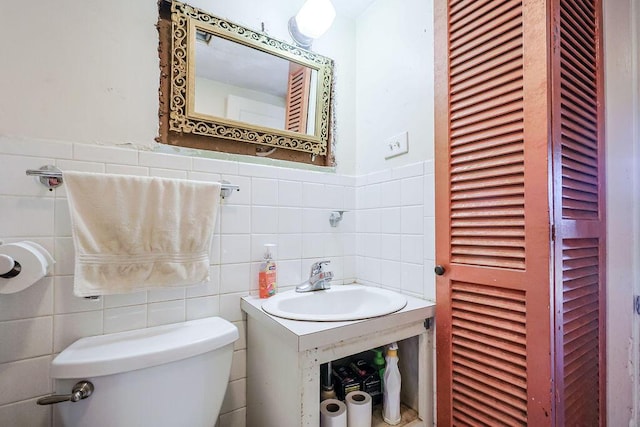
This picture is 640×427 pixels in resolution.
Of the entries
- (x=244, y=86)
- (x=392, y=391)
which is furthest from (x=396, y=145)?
(x=392, y=391)

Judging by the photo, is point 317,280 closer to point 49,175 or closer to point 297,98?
point 297,98

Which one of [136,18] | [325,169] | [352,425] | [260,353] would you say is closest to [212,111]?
[136,18]

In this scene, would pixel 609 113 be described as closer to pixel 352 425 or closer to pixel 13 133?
pixel 352 425

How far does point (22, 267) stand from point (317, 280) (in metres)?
0.88

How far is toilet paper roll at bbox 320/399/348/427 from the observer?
0.88 metres

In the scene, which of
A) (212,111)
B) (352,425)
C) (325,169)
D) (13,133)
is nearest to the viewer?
(13,133)

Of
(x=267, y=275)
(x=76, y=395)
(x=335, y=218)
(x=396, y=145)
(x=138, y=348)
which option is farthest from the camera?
(x=335, y=218)

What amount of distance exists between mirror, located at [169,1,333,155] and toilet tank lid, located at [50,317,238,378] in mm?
678

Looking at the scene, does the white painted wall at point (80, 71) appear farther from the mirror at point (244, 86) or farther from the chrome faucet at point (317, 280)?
the chrome faucet at point (317, 280)

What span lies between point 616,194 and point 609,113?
0.26m

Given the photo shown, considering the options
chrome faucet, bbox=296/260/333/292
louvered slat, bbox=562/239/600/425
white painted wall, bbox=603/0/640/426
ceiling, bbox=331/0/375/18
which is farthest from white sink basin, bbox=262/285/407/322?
ceiling, bbox=331/0/375/18

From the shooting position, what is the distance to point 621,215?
968 millimetres

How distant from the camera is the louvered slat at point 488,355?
78 cm

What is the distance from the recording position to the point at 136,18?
99 centimetres
